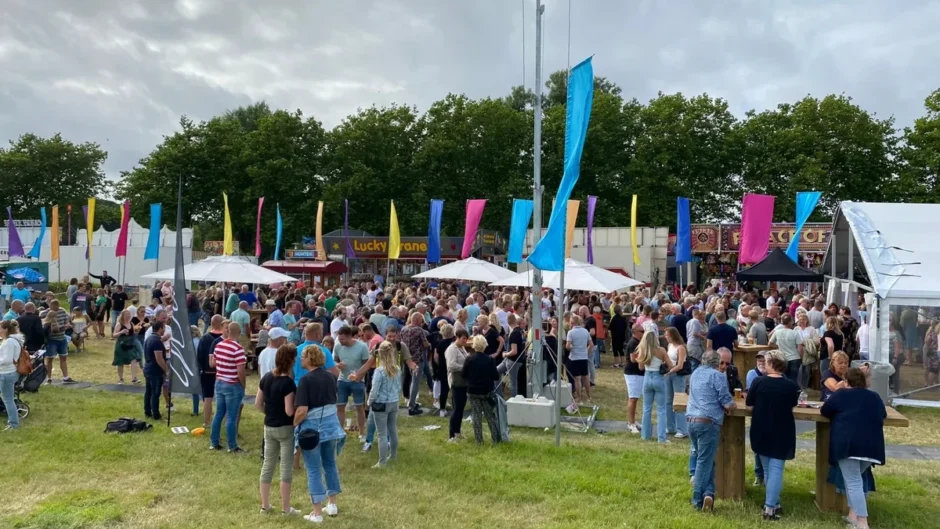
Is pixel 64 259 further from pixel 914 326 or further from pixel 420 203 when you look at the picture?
pixel 914 326

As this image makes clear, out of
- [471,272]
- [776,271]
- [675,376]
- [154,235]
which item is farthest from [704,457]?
[154,235]

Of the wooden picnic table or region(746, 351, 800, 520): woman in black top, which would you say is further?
the wooden picnic table

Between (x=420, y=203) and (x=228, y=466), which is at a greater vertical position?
(x=420, y=203)

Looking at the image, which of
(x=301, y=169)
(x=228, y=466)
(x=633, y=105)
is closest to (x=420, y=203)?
(x=301, y=169)

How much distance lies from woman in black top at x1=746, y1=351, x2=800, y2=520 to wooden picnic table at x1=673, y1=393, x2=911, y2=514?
0.17 m

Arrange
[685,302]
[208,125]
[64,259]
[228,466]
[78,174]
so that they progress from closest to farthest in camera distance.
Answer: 1. [228,466]
2. [685,302]
3. [64,259]
4. [208,125]
5. [78,174]

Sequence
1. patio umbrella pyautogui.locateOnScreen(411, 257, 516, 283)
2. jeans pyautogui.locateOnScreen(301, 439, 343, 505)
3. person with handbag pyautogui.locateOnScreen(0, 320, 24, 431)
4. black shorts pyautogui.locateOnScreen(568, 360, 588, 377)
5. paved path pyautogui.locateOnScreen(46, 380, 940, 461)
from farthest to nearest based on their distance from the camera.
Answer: patio umbrella pyautogui.locateOnScreen(411, 257, 516, 283) < black shorts pyautogui.locateOnScreen(568, 360, 588, 377) < person with handbag pyautogui.locateOnScreen(0, 320, 24, 431) < paved path pyautogui.locateOnScreen(46, 380, 940, 461) < jeans pyautogui.locateOnScreen(301, 439, 343, 505)

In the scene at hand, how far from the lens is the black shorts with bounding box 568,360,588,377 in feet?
35.2

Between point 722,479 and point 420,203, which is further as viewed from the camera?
point 420,203

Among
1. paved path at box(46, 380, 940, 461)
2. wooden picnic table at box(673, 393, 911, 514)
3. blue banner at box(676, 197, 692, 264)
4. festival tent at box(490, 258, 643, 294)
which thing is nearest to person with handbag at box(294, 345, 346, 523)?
wooden picnic table at box(673, 393, 911, 514)

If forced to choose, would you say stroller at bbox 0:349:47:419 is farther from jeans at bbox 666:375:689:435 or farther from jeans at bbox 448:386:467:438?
jeans at bbox 666:375:689:435

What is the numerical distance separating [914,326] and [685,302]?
480 cm

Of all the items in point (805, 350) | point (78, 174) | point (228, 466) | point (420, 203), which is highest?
point (78, 174)

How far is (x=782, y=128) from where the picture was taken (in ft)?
116
